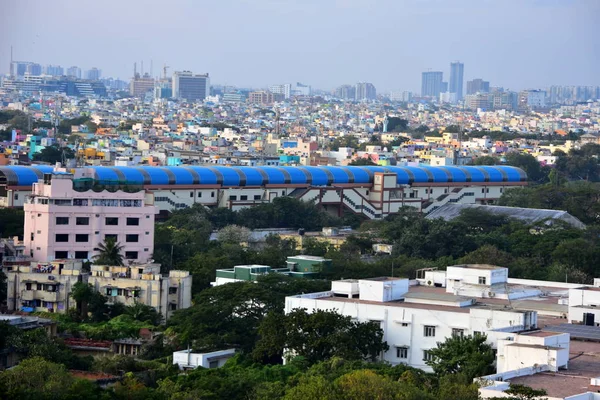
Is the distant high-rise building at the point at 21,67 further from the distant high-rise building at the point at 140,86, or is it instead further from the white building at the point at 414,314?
the white building at the point at 414,314

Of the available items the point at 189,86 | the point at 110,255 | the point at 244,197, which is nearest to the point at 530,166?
the point at 244,197

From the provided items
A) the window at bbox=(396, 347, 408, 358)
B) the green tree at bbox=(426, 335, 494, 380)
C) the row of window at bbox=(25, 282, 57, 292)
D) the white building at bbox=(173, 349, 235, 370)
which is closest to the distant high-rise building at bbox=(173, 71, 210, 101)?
the row of window at bbox=(25, 282, 57, 292)

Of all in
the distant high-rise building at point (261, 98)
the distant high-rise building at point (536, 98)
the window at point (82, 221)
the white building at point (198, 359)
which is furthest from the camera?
the distant high-rise building at point (536, 98)

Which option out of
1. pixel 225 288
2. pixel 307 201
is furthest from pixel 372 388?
pixel 307 201

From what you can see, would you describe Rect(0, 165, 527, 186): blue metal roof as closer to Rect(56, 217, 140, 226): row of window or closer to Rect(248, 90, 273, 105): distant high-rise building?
Rect(56, 217, 140, 226): row of window

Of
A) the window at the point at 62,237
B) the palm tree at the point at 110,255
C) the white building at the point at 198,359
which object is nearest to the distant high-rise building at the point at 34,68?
the window at the point at 62,237
